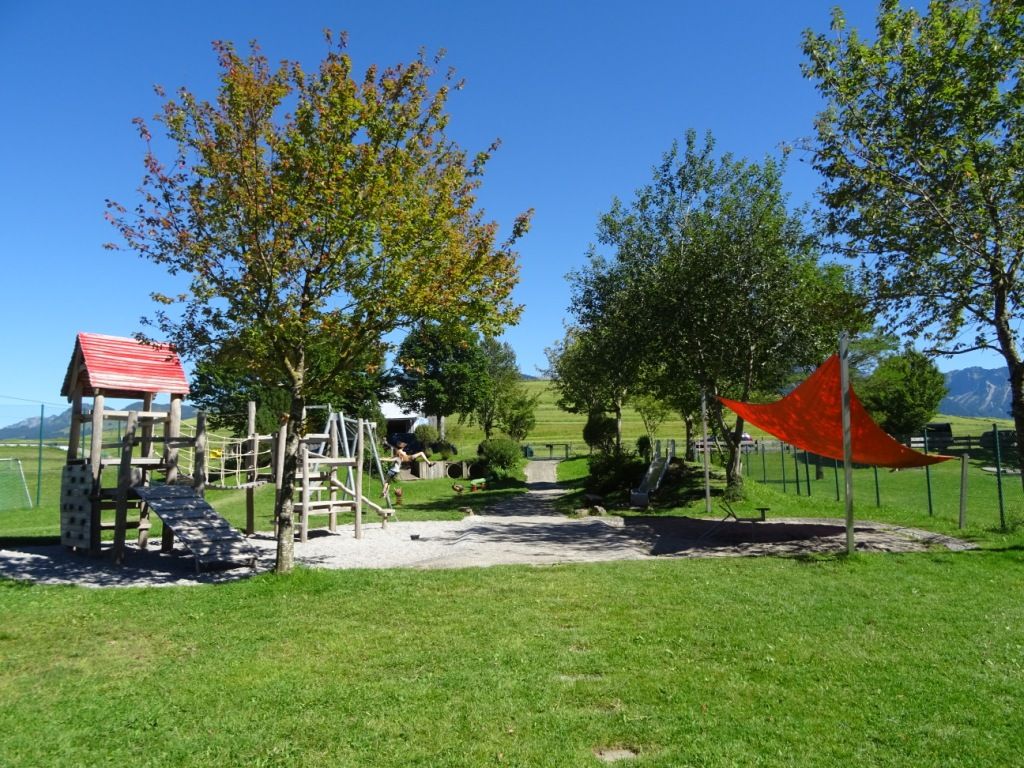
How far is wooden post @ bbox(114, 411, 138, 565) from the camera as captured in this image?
37.8ft

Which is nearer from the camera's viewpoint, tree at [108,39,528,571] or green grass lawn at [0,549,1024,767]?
green grass lawn at [0,549,1024,767]

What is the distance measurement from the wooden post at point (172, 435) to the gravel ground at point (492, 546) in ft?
4.87

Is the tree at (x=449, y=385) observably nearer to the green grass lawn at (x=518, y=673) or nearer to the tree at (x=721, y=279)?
the tree at (x=721, y=279)

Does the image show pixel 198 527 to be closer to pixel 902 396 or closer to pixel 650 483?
pixel 650 483

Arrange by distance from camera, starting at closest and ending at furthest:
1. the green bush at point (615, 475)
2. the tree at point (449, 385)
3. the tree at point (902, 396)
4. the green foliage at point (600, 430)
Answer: the green bush at point (615, 475) < the green foliage at point (600, 430) < the tree at point (902, 396) < the tree at point (449, 385)

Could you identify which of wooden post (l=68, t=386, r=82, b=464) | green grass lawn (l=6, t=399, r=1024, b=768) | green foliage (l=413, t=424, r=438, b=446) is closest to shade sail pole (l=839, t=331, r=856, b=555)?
green grass lawn (l=6, t=399, r=1024, b=768)

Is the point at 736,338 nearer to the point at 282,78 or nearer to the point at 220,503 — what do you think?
the point at 282,78

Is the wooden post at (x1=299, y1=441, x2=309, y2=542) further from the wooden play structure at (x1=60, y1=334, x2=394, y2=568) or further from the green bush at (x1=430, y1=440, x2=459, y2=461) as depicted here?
the green bush at (x1=430, y1=440, x2=459, y2=461)

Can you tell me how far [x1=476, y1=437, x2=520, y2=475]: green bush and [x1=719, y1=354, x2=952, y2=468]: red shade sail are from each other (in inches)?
830

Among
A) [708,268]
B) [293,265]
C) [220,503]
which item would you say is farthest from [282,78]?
[220,503]

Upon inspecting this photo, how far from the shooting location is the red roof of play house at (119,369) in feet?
41.5

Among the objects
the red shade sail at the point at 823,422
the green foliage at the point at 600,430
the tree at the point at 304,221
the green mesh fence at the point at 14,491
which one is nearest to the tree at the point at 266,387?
the tree at the point at 304,221

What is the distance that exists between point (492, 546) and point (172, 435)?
6634mm

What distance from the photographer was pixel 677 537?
1369cm
